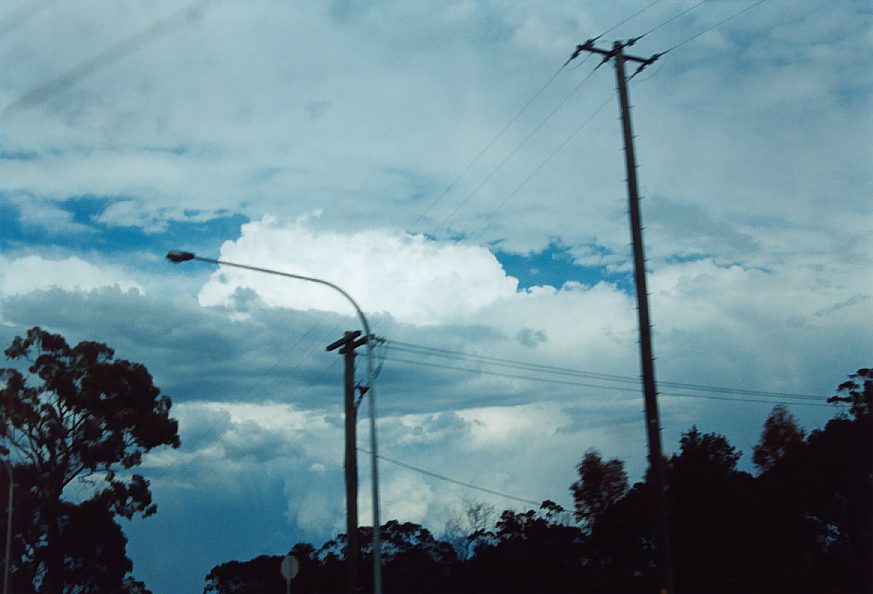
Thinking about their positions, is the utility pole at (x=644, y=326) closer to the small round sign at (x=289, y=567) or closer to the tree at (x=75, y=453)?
the small round sign at (x=289, y=567)

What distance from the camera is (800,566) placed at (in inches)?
1467

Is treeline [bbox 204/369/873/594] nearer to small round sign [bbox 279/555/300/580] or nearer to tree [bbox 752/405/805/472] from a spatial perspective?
tree [bbox 752/405/805/472]

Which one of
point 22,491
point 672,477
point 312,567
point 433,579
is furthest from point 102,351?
point 672,477

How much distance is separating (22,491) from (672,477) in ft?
99.0

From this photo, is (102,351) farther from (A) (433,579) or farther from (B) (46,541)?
(A) (433,579)

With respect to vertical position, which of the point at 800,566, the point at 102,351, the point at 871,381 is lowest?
the point at 800,566

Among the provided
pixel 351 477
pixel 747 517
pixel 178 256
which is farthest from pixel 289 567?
pixel 747 517

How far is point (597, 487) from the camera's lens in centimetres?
4091

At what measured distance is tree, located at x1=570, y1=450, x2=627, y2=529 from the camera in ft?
133

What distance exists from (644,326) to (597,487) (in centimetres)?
2418

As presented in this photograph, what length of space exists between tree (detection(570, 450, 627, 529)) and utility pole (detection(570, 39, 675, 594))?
2281 cm

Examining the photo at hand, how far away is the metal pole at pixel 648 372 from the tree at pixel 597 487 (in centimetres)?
2290

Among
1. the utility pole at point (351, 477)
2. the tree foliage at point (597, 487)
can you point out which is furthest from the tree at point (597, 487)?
the utility pole at point (351, 477)

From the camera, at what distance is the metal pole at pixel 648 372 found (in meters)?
17.1
